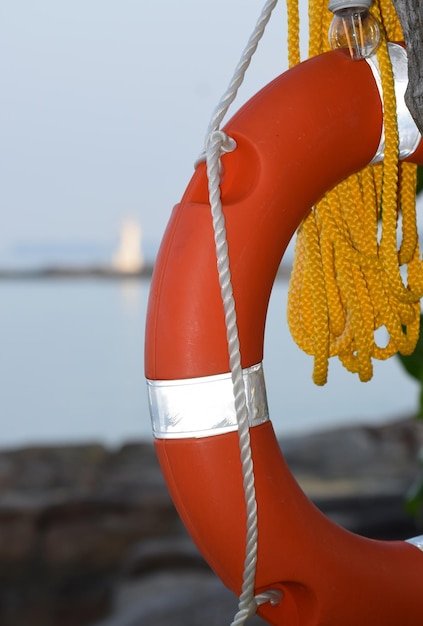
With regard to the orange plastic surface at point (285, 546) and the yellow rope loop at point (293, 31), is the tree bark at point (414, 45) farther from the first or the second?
the orange plastic surface at point (285, 546)

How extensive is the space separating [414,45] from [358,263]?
0.73 ft

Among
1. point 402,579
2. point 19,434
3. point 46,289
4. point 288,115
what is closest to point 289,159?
point 288,115

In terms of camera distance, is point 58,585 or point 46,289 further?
point 46,289

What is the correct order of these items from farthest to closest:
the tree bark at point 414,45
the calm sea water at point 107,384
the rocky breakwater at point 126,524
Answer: the calm sea water at point 107,384, the rocky breakwater at point 126,524, the tree bark at point 414,45

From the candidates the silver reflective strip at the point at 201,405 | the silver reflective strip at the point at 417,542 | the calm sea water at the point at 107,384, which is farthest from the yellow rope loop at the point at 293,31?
the calm sea water at the point at 107,384

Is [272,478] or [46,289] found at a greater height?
[46,289]

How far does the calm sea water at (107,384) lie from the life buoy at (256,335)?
3665 millimetres

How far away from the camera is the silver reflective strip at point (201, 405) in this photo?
0.85 m

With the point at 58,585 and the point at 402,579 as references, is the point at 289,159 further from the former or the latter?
the point at 58,585

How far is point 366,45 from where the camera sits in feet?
2.93

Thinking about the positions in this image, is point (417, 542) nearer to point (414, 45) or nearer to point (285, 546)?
point (285, 546)

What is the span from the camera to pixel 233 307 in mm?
818

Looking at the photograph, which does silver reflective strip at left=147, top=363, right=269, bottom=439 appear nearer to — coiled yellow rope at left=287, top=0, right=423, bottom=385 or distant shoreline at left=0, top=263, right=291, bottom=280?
coiled yellow rope at left=287, top=0, right=423, bottom=385

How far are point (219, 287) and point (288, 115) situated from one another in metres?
0.18
